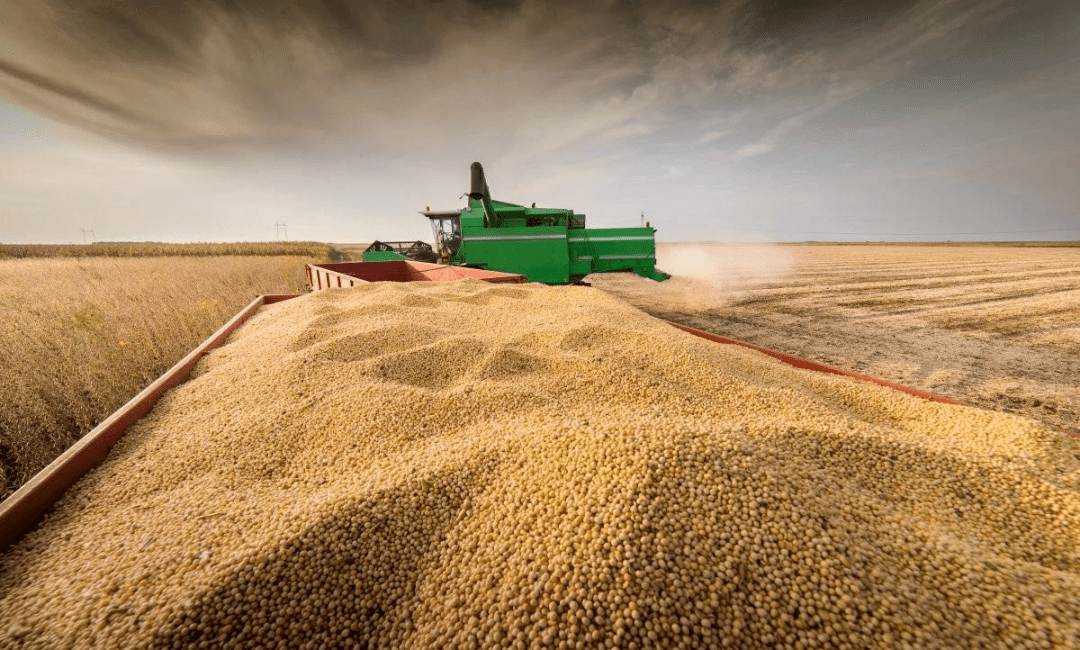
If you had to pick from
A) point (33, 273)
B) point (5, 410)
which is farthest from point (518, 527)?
point (33, 273)

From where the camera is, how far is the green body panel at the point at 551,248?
23.9 ft

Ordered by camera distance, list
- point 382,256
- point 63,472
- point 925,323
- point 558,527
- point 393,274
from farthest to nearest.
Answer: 1. point 382,256
2. point 393,274
3. point 925,323
4. point 63,472
5. point 558,527

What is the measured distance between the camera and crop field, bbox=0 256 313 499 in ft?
7.37

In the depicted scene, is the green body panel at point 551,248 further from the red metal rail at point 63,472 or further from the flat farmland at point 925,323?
the red metal rail at point 63,472

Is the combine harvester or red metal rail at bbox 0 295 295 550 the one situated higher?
the combine harvester

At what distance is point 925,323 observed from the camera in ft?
17.9

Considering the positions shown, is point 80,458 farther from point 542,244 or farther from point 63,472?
point 542,244

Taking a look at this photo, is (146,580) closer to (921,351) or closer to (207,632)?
(207,632)

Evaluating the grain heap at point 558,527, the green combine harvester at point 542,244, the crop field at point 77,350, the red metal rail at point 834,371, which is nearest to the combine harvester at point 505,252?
the green combine harvester at point 542,244

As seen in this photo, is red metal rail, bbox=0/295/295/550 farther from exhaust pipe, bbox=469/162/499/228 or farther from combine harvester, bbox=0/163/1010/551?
exhaust pipe, bbox=469/162/499/228

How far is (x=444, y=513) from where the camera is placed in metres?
1.23

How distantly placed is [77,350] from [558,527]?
4.60m

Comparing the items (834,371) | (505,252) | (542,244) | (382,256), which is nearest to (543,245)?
(542,244)

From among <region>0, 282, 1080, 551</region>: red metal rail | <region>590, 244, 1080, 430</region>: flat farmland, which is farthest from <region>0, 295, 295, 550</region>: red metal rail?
<region>590, 244, 1080, 430</region>: flat farmland
